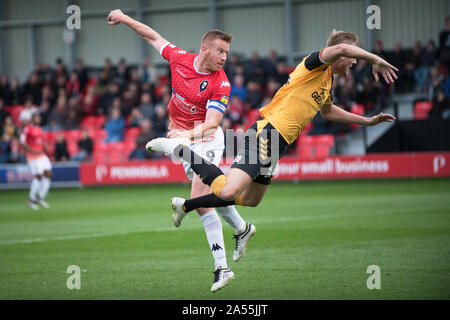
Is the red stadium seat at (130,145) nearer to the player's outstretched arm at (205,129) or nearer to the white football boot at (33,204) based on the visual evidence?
the white football boot at (33,204)

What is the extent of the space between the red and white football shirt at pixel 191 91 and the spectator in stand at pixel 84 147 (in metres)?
15.4

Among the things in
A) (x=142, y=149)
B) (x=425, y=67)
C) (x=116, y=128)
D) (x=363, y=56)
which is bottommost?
(x=142, y=149)

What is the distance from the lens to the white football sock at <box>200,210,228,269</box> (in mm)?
6711

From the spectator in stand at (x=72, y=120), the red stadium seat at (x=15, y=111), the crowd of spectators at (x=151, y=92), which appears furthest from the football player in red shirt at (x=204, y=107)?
the red stadium seat at (x=15, y=111)

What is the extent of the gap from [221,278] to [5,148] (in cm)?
1879

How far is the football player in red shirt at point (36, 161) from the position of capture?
53.4ft

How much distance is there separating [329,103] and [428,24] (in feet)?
62.8

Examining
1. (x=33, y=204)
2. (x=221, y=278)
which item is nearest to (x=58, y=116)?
(x=33, y=204)

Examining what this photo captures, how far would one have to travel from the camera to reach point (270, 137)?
6637 mm

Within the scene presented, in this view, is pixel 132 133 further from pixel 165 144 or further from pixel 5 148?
pixel 165 144

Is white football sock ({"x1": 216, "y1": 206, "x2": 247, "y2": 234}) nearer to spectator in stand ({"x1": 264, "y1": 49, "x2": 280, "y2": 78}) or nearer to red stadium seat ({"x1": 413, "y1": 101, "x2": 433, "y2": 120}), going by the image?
red stadium seat ({"x1": 413, "y1": 101, "x2": 433, "y2": 120})

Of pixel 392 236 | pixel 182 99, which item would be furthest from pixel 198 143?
pixel 392 236

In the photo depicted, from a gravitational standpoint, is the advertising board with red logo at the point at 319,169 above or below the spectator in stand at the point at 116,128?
below
